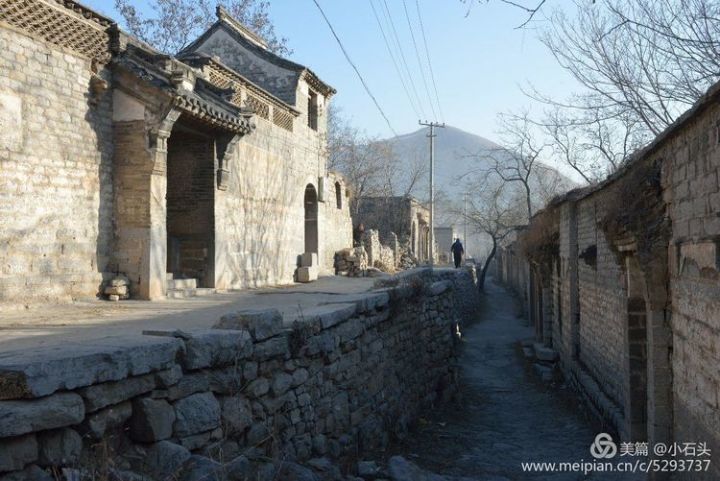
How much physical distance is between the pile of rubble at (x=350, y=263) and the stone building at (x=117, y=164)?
557 centimetres

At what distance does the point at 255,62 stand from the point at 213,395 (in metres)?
14.6

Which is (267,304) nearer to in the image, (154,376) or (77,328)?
(77,328)

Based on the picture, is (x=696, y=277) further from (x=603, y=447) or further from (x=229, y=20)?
(x=229, y=20)

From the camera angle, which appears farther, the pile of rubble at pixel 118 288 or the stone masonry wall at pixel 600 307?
the pile of rubble at pixel 118 288

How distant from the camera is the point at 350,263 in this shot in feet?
66.1

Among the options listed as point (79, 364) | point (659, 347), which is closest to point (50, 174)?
point (79, 364)

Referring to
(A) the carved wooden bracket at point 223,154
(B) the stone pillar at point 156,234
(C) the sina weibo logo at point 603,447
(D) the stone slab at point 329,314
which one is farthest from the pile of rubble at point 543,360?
(B) the stone pillar at point 156,234

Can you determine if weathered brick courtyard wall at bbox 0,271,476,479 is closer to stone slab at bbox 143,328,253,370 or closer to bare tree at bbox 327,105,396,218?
stone slab at bbox 143,328,253,370

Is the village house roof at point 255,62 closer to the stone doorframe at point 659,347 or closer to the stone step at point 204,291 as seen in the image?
the stone step at point 204,291

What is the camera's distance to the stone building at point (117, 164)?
25.5 ft

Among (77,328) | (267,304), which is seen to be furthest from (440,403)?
(77,328)

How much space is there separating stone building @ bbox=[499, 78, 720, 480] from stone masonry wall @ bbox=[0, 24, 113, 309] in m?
7.11

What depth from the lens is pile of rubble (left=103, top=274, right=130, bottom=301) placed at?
30.1 feet

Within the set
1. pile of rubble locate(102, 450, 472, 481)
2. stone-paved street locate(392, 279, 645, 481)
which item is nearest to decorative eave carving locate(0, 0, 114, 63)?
pile of rubble locate(102, 450, 472, 481)
